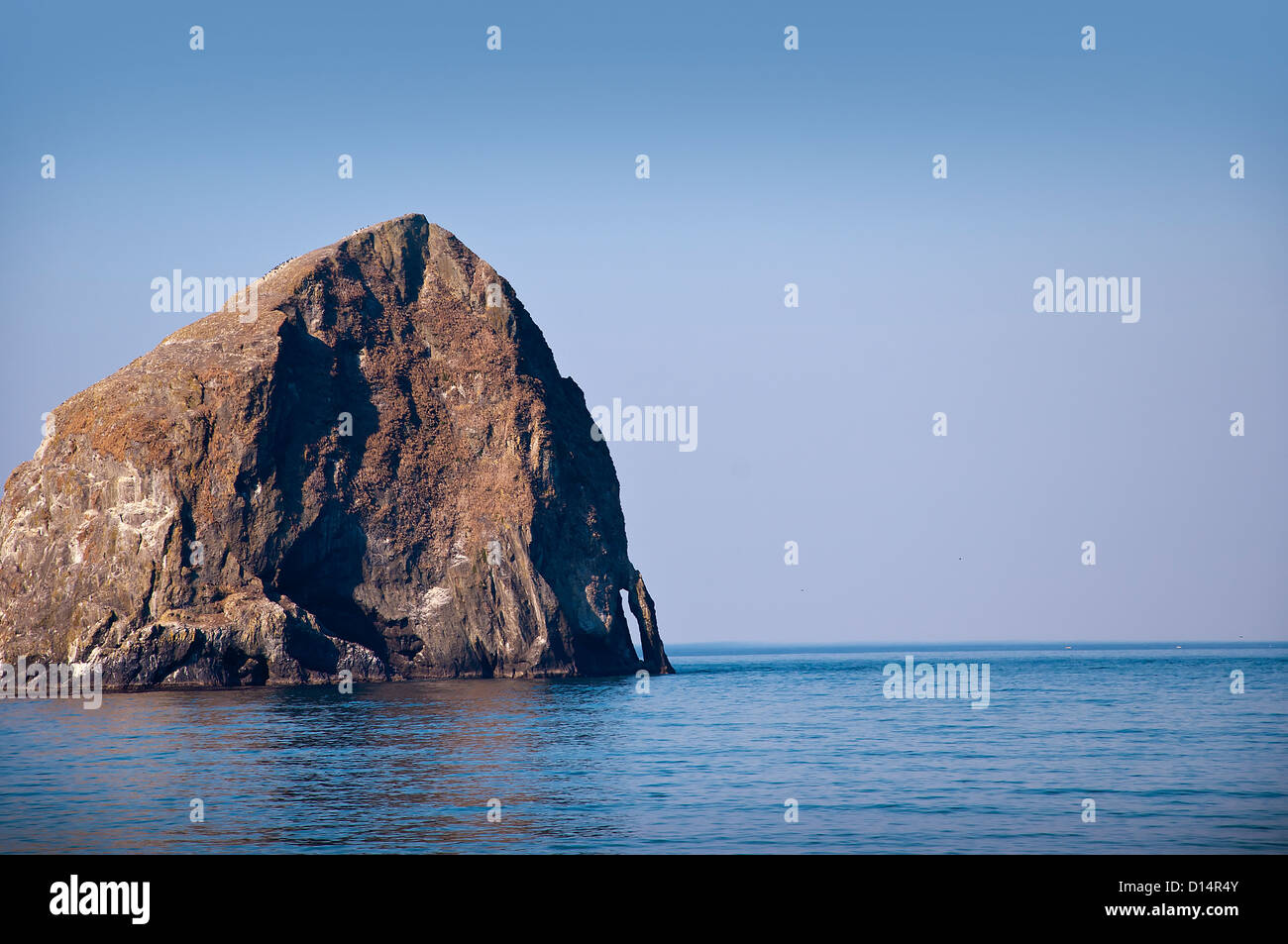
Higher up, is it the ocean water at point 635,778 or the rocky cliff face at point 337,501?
the rocky cliff face at point 337,501

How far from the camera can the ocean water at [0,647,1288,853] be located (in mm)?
27234

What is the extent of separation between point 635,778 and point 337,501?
248ft

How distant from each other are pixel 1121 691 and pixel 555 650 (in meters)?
48.6

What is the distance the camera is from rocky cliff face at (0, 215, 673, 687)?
306 feet

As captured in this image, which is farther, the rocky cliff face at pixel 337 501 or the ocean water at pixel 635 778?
the rocky cliff face at pixel 337 501

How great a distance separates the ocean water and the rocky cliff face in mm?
23493

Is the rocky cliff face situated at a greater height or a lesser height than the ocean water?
greater

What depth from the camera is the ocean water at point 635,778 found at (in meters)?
27.2

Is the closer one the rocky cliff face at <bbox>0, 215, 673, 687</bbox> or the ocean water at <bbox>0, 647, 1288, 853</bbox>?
the ocean water at <bbox>0, 647, 1288, 853</bbox>

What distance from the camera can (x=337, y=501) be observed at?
108 metres

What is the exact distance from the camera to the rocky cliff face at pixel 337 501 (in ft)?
306

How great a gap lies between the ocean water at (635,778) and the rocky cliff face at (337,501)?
23.5 meters
